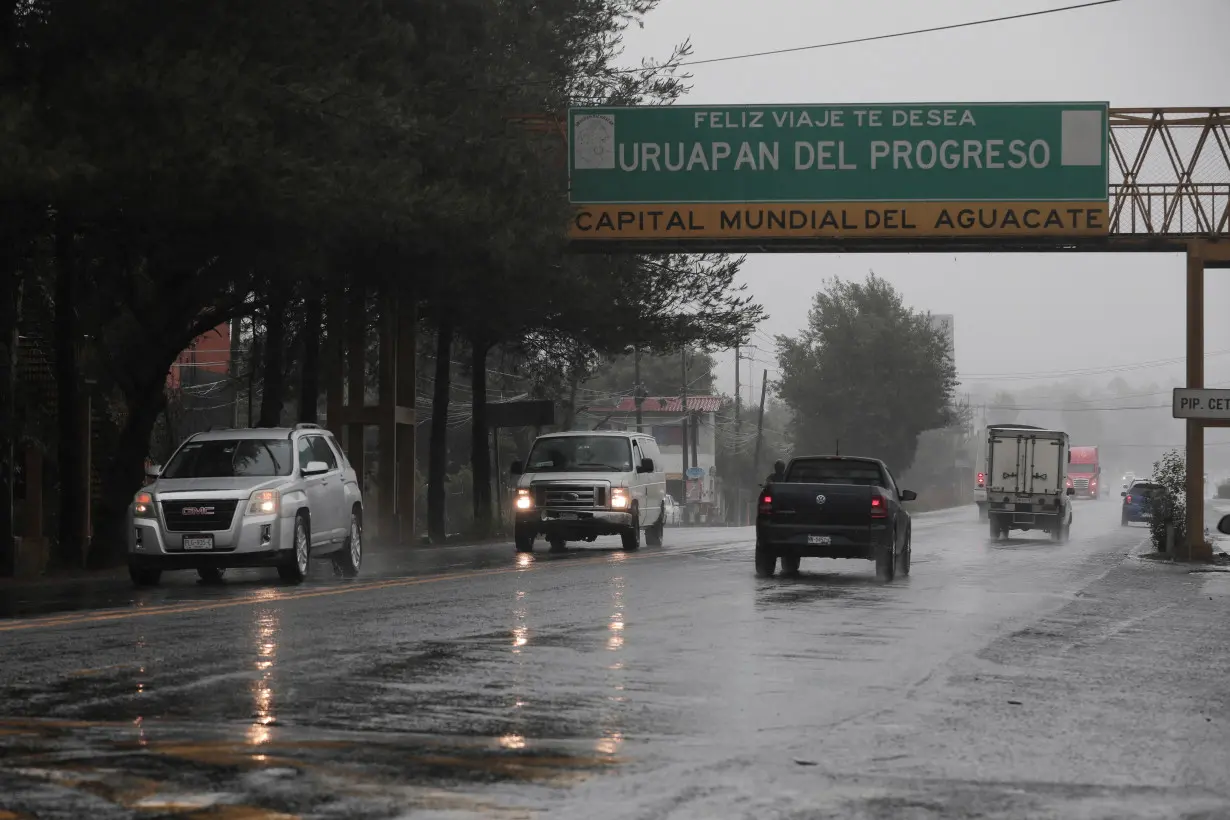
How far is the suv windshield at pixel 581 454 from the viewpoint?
107 feet

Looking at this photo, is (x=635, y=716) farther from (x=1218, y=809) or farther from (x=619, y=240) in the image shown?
(x=619, y=240)

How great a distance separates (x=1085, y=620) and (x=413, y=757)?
11348 millimetres

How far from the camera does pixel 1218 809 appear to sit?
7.39 m

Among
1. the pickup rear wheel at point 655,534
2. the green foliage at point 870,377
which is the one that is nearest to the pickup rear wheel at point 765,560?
the pickup rear wheel at point 655,534

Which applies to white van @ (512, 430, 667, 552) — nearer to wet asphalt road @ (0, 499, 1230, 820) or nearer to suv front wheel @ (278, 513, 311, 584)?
suv front wheel @ (278, 513, 311, 584)

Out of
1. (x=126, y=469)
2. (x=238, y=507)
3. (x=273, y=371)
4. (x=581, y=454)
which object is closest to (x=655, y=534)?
(x=581, y=454)

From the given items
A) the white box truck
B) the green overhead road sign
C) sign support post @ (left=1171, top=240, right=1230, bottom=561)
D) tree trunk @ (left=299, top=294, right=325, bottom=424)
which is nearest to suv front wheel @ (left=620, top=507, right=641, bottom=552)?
the green overhead road sign

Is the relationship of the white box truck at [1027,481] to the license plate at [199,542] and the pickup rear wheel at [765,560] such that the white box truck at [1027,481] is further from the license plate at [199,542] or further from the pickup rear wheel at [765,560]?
the license plate at [199,542]

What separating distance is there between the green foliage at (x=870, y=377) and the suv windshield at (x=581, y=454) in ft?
245

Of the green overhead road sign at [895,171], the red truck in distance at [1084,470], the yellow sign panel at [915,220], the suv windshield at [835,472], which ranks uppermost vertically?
the green overhead road sign at [895,171]

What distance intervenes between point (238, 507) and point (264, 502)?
348mm

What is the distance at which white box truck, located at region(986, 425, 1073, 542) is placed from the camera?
50.3m

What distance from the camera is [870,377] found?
10850cm

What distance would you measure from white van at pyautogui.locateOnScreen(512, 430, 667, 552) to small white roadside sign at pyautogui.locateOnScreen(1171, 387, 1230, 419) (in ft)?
31.0
